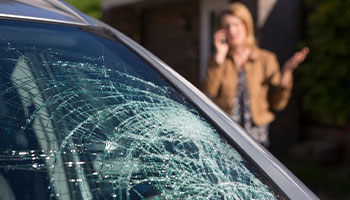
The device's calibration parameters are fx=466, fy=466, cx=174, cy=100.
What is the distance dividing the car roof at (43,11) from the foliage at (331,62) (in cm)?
404

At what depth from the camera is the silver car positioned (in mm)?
1133

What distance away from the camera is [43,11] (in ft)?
4.85

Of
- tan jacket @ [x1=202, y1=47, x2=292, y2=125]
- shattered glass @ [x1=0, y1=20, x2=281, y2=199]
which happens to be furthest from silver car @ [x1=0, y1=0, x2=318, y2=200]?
tan jacket @ [x1=202, y1=47, x2=292, y2=125]

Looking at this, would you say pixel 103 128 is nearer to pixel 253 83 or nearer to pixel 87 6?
pixel 253 83

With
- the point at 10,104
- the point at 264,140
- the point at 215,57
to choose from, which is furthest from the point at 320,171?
the point at 10,104

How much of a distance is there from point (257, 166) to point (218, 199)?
0.20 m

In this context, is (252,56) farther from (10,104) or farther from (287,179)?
(10,104)

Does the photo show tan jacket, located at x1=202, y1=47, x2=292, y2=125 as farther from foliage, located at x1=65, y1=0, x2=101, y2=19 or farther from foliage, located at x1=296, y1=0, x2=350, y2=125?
foliage, located at x1=65, y1=0, x2=101, y2=19

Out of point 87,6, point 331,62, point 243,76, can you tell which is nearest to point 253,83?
point 243,76

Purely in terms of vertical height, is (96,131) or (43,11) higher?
(43,11)

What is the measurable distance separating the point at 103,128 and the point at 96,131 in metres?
0.02

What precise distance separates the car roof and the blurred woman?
6.25ft

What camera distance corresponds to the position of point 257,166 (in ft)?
4.29

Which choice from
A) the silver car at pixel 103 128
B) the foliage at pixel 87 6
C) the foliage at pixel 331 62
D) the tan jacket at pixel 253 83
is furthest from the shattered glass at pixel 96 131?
the foliage at pixel 87 6
